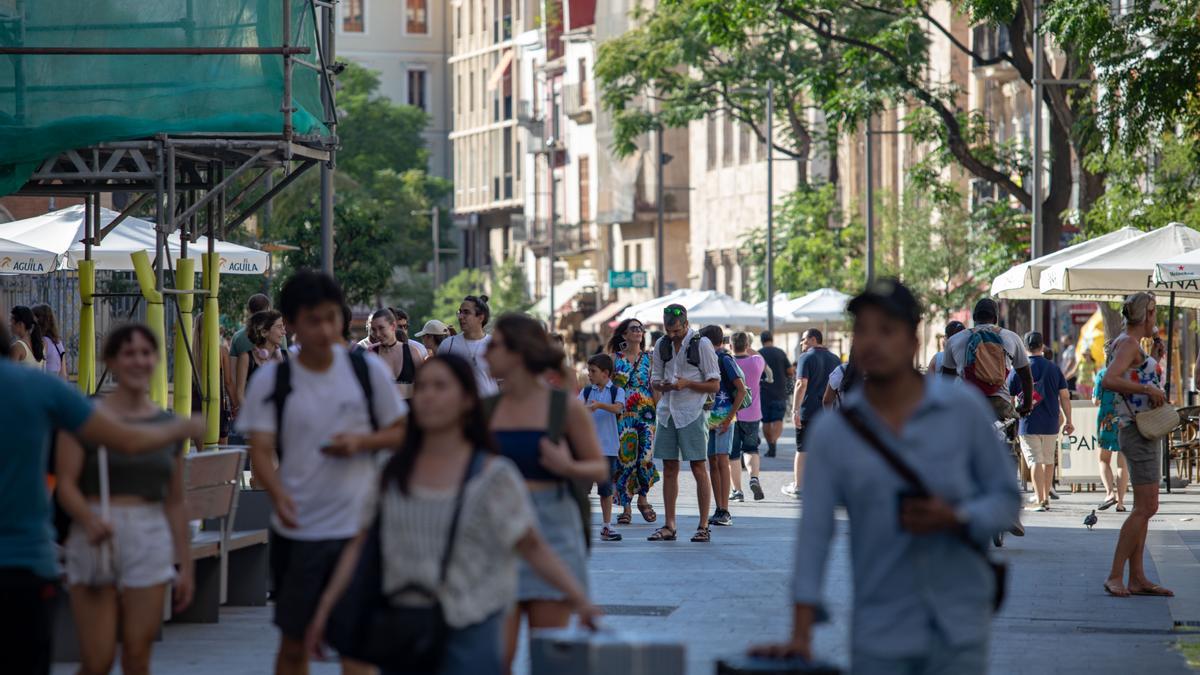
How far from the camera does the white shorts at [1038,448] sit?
21125 mm

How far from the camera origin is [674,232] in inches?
3103

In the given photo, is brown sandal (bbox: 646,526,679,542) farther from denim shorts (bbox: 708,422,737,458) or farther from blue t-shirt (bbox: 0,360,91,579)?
blue t-shirt (bbox: 0,360,91,579)

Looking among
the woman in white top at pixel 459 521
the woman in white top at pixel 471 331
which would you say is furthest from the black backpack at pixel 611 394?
the woman in white top at pixel 459 521

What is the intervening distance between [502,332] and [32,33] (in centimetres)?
898

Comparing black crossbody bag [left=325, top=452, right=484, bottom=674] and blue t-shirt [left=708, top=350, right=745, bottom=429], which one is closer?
black crossbody bag [left=325, top=452, right=484, bottom=674]

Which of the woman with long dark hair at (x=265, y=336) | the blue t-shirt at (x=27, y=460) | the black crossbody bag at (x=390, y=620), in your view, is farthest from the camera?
the woman with long dark hair at (x=265, y=336)

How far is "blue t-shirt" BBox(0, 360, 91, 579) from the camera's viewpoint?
6902mm

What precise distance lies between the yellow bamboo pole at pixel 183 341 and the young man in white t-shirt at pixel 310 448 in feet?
19.9

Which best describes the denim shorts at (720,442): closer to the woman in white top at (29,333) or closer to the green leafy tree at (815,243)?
the woman in white top at (29,333)

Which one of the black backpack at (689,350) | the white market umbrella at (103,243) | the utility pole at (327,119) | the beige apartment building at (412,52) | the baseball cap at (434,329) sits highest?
the beige apartment building at (412,52)

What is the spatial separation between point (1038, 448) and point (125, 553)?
48.0 feet

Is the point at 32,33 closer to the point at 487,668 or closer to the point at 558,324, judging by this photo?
the point at 487,668

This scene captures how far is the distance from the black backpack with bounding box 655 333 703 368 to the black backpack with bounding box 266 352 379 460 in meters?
9.62

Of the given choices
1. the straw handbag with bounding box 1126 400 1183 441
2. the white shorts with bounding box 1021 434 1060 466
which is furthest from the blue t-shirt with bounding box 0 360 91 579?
Result: the white shorts with bounding box 1021 434 1060 466
